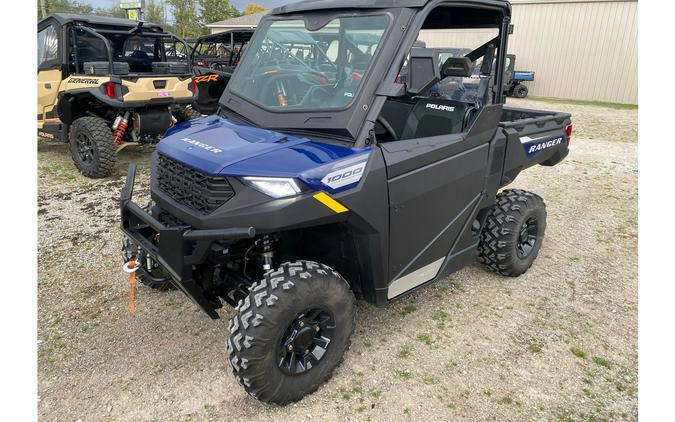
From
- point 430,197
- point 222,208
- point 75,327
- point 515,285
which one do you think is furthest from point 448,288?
point 75,327

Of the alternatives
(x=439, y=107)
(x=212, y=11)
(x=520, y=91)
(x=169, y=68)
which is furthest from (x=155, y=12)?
(x=439, y=107)

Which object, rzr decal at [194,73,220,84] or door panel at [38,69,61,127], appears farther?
rzr decal at [194,73,220,84]

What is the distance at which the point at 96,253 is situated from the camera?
14.5 ft

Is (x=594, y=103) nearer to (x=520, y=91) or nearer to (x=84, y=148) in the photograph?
(x=520, y=91)

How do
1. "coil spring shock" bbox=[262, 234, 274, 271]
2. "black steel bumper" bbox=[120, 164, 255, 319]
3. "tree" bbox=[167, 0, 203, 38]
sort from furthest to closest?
"tree" bbox=[167, 0, 203, 38] → "coil spring shock" bbox=[262, 234, 274, 271] → "black steel bumper" bbox=[120, 164, 255, 319]

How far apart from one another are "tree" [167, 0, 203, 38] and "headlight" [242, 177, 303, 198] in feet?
146

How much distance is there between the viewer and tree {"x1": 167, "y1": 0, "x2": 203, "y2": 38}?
43.2 m

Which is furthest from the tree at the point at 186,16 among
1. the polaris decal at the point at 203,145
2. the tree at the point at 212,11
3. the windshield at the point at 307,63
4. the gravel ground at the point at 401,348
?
the polaris decal at the point at 203,145

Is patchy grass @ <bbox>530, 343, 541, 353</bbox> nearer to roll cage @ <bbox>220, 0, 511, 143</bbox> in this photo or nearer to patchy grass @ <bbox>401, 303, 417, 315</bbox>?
patchy grass @ <bbox>401, 303, 417, 315</bbox>

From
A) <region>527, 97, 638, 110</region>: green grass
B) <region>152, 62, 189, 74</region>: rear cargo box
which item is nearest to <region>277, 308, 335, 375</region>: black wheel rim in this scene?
<region>152, 62, 189, 74</region>: rear cargo box

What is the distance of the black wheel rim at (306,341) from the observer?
2564mm

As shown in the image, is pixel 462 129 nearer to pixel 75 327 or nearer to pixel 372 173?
pixel 372 173

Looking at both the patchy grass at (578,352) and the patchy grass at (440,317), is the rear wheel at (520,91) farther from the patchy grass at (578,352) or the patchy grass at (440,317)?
the patchy grass at (578,352)

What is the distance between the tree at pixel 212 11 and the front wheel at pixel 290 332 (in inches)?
1876
